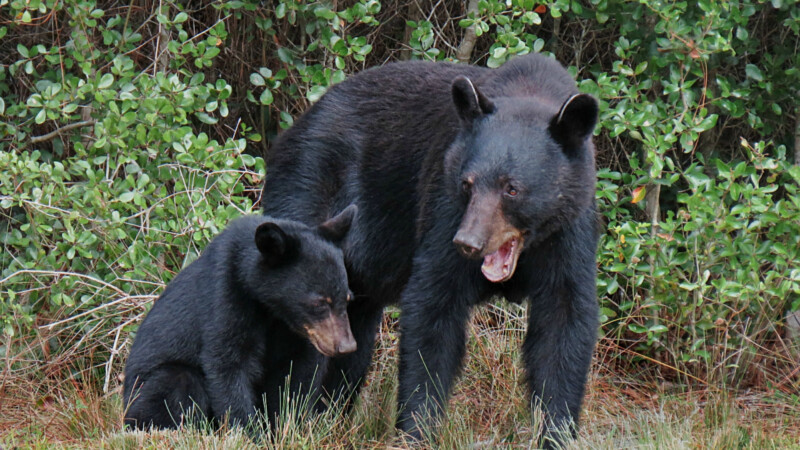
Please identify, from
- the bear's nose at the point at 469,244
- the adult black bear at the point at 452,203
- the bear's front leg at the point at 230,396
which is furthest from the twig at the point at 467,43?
the bear's front leg at the point at 230,396

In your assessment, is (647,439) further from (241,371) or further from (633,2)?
(633,2)

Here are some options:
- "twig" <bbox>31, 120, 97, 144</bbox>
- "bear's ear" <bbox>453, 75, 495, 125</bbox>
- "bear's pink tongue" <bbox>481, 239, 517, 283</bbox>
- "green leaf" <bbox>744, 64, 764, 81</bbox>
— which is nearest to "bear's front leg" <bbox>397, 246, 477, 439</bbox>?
"bear's pink tongue" <bbox>481, 239, 517, 283</bbox>

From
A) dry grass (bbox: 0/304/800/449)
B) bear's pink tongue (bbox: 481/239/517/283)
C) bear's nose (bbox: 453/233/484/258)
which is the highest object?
bear's nose (bbox: 453/233/484/258)

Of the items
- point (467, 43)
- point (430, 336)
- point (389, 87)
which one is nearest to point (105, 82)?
point (389, 87)

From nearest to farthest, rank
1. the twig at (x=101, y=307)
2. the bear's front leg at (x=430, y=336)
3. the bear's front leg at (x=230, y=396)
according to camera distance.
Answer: the bear's front leg at (x=230, y=396) → the bear's front leg at (x=430, y=336) → the twig at (x=101, y=307)

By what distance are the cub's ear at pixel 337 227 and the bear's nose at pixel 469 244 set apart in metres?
0.89

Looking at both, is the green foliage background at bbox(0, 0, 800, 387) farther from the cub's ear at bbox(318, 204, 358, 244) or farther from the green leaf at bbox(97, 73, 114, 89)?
the cub's ear at bbox(318, 204, 358, 244)

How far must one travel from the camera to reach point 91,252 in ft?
22.0

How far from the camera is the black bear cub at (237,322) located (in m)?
5.09

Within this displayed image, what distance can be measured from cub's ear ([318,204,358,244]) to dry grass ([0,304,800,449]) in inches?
34.5

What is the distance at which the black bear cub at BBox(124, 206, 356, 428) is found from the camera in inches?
200

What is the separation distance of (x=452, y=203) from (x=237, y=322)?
1153mm

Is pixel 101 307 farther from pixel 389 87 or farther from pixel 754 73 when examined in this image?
pixel 754 73

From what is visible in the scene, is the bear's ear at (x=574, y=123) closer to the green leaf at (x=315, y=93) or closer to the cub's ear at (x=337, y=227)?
the cub's ear at (x=337, y=227)
